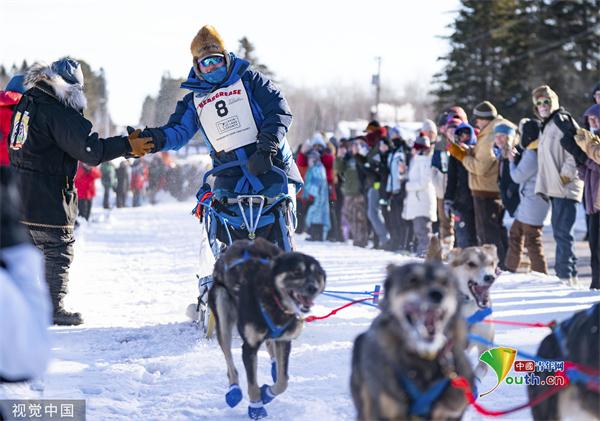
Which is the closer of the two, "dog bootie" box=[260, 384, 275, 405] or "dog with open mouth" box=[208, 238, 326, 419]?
"dog with open mouth" box=[208, 238, 326, 419]

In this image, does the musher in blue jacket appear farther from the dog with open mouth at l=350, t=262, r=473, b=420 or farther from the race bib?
the dog with open mouth at l=350, t=262, r=473, b=420

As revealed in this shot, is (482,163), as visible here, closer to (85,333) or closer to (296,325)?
(85,333)

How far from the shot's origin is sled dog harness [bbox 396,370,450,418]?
220 cm

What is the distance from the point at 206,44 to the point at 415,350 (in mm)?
3295

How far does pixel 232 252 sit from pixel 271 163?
3.84 ft

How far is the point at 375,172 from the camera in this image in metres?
12.5

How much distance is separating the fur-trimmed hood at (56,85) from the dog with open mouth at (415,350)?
3982 millimetres

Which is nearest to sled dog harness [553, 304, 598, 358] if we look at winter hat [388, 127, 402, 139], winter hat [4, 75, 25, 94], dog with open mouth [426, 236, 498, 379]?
dog with open mouth [426, 236, 498, 379]

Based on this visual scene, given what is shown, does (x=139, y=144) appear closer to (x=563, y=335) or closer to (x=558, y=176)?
(x=563, y=335)

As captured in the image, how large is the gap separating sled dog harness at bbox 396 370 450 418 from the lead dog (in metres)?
0.59

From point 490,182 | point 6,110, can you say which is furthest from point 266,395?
point 490,182

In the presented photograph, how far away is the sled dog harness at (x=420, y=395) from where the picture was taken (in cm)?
220

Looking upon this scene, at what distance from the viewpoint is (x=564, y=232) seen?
7.35 meters

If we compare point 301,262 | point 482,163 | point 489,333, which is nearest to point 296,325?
point 301,262
